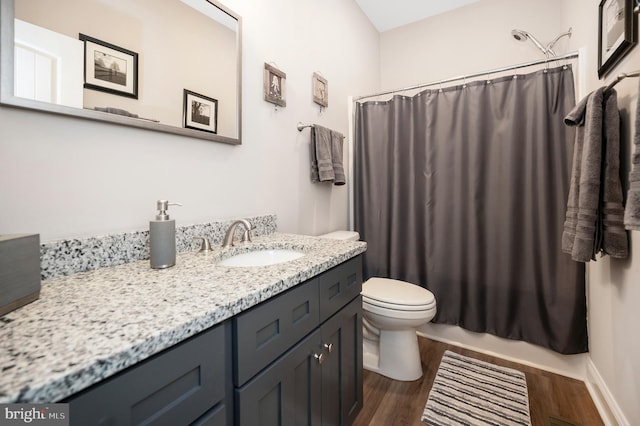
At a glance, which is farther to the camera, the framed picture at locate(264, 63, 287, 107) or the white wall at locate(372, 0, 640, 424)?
the framed picture at locate(264, 63, 287, 107)

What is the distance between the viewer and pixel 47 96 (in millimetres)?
718

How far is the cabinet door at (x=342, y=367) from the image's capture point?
37.4 inches

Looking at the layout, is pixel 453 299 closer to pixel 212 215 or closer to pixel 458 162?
pixel 458 162

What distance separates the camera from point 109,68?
0.83 meters

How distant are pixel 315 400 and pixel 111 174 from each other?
98cm

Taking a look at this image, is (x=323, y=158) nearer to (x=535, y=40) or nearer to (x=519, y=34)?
(x=519, y=34)

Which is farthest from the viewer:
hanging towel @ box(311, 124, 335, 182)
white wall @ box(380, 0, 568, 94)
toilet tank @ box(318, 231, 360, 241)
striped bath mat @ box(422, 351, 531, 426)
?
white wall @ box(380, 0, 568, 94)

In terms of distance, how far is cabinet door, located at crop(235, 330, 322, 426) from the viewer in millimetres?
640

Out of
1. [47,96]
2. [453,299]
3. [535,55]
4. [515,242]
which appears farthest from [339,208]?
[535,55]

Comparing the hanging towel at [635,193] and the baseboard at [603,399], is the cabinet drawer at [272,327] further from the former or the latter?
the baseboard at [603,399]

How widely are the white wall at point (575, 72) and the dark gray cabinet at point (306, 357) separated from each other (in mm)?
1043

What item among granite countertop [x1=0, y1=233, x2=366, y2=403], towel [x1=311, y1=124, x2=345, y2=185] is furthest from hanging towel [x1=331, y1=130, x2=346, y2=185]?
granite countertop [x1=0, y1=233, x2=366, y2=403]

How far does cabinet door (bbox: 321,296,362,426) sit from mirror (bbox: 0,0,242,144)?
0.90 metres

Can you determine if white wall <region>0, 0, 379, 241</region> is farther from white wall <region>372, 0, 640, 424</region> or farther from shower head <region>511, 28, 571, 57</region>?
shower head <region>511, 28, 571, 57</region>
